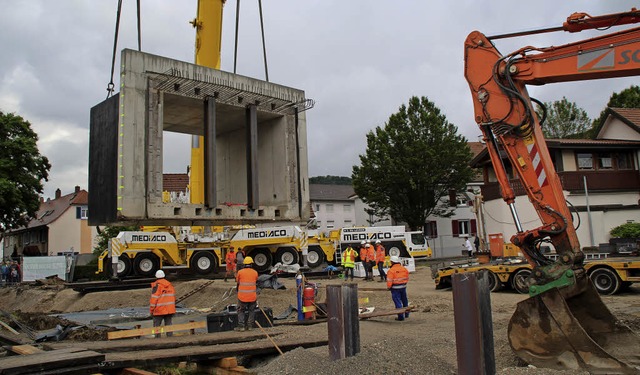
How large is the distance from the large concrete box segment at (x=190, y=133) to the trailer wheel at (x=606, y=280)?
7584 millimetres

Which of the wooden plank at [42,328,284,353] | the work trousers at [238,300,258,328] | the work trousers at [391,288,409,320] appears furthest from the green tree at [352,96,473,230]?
the wooden plank at [42,328,284,353]

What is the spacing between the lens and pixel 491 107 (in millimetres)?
7434

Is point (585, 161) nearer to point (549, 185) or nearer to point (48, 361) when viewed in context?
point (549, 185)

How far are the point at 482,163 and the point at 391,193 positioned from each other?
829cm

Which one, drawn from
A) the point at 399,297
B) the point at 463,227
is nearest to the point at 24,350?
the point at 399,297

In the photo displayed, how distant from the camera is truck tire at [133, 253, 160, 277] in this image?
2130 centimetres

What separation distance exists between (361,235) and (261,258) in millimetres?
5209

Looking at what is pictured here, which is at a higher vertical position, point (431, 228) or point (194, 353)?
point (431, 228)

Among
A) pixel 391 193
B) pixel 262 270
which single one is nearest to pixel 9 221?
pixel 262 270

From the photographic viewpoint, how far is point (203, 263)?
2261 centimetres

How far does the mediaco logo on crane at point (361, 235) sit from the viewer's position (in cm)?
2558

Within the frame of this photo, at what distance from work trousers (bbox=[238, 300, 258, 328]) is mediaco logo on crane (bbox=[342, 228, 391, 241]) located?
50.6 feet

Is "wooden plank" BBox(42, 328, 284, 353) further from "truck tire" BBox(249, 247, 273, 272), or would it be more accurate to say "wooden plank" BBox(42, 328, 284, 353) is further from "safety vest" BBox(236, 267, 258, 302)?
"truck tire" BBox(249, 247, 273, 272)

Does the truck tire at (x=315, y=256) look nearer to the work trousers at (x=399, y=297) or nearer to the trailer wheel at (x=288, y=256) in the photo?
the trailer wheel at (x=288, y=256)
